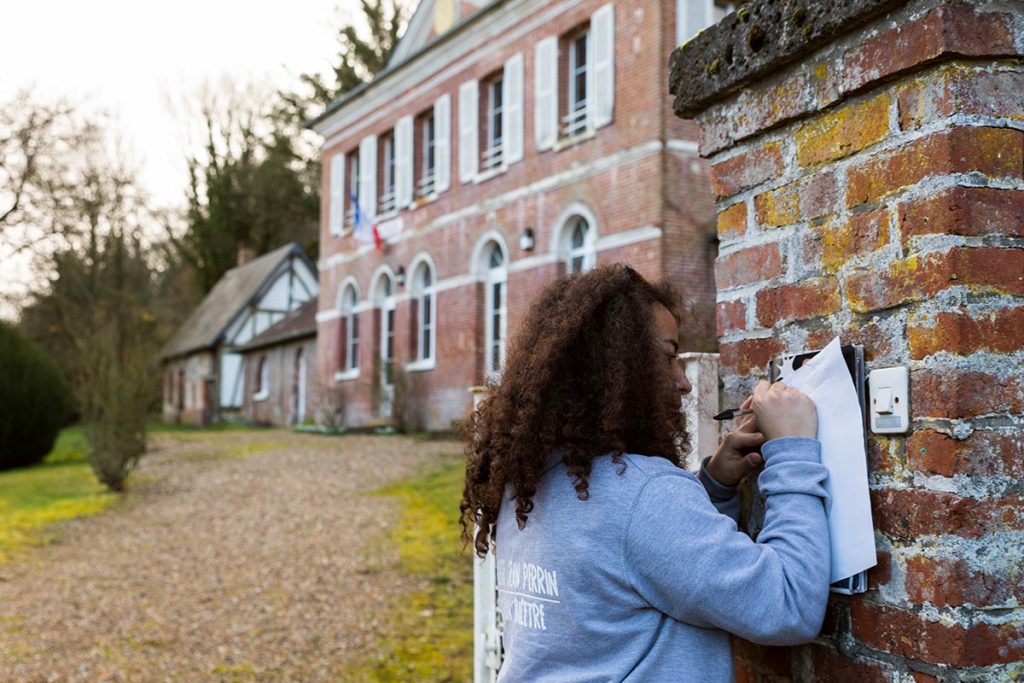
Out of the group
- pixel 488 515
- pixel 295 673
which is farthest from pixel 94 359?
pixel 488 515

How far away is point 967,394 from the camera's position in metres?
1.61

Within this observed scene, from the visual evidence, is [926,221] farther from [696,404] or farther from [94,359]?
[94,359]

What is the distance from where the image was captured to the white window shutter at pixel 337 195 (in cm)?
2470

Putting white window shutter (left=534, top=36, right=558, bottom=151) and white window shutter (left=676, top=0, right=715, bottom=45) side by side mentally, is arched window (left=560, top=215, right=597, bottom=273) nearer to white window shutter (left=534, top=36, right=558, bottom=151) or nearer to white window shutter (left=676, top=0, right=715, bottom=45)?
white window shutter (left=534, top=36, right=558, bottom=151)

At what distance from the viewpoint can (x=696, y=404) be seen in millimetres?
2289

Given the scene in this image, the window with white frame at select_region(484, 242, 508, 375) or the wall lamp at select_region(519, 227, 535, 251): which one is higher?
the wall lamp at select_region(519, 227, 535, 251)

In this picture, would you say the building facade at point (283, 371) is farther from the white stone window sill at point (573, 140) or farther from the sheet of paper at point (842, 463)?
the sheet of paper at point (842, 463)

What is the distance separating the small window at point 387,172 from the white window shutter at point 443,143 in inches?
97.8

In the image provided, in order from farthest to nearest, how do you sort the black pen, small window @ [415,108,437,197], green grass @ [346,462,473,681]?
small window @ [415,108,437,197], green grass @ [346,462,473,681], the black pen

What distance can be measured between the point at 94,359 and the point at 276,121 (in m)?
22.1

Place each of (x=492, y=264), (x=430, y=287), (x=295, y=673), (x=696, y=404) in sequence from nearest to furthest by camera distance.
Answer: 1. (x=696, y=404)
2. (x=295, y=673)
3. (x=492, y=264)
4. (x=430, y=287)

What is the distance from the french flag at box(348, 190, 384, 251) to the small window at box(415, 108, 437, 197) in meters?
1.62

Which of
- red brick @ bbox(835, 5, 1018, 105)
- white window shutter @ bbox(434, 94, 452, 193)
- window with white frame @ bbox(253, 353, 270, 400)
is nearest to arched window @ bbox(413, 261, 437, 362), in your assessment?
white window shutter @ bbox(434, 94, 452, 193)

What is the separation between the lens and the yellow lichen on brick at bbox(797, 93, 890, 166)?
1.79m
